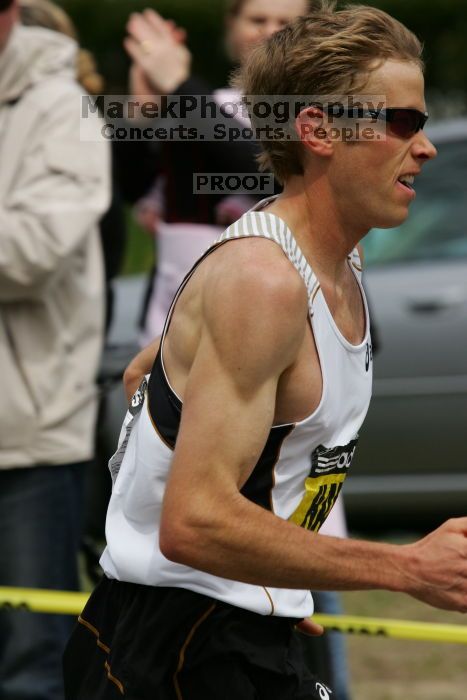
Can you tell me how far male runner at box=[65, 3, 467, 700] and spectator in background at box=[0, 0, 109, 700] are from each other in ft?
3.65

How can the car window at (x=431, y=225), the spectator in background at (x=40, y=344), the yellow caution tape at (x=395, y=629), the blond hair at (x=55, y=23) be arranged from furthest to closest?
the car window at (x=431, y=225)
the blond hair at (x=55, y=23)
the spectator in background at (x=40, y=344)
the yellow caution tape at (x=395, y=629)

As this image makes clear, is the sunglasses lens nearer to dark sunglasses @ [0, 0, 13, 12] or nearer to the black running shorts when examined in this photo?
the black running shorts

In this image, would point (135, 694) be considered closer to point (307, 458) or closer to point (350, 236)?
point (307, 458)

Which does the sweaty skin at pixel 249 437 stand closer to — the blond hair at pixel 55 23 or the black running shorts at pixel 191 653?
the black running shorts at pixel 191 653

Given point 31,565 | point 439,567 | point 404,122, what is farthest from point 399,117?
point 31,565

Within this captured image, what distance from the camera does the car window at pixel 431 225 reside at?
6.45 meters

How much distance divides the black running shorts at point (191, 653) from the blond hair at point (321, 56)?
83cm

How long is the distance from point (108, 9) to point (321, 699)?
65.4 ft

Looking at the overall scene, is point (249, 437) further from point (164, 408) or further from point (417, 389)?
point (417, 389)

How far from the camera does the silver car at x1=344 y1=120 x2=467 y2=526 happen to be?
6180mm

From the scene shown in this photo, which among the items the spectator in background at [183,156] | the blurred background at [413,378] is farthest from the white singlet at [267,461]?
the blurred background at [413,378]

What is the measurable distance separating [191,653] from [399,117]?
3.41ft

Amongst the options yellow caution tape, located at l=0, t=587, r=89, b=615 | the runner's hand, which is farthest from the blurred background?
the runner's hand

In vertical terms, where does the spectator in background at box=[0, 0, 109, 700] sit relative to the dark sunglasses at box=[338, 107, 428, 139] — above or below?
below
